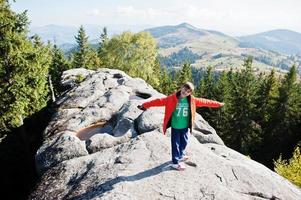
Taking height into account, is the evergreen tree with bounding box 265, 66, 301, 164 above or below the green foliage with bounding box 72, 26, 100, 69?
below

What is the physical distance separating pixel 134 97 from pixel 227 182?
13.9 m

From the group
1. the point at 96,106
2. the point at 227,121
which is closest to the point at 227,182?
the point at 96,106

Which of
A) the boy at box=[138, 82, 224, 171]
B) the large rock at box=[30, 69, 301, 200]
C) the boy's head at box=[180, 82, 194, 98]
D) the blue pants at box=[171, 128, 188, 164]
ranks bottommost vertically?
the large rock at box=[30, 69, 301, 200]

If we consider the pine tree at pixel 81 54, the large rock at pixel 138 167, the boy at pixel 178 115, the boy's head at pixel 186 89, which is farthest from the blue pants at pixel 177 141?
the pine tree at pixel 81 54

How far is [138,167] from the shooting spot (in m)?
13.6

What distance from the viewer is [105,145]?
1716 cm

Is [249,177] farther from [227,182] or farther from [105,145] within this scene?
[105,145]

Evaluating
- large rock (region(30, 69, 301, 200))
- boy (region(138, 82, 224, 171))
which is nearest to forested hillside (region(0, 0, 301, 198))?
large rock (region(30, 69, 301, 200))

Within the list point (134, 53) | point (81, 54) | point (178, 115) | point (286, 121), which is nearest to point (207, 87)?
point (134, 53)

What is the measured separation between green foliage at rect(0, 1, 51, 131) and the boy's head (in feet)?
67.4

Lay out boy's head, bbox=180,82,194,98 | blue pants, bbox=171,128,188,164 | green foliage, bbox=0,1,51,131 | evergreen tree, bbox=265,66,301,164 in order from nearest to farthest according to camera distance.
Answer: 1. boy's head, bbox=180,82,194,98
2. blue pants, bbox=171,128,188,164
3. green foliage, bbox=0,1,51,131
4. evergreen tree, bbox=265,66,301,164

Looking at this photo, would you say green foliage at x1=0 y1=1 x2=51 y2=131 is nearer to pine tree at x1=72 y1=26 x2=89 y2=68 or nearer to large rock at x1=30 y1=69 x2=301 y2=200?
large rock at x1=30 y1=69 x2=301 y2=200

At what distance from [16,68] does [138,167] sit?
20222 mm

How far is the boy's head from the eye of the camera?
12391 mm
